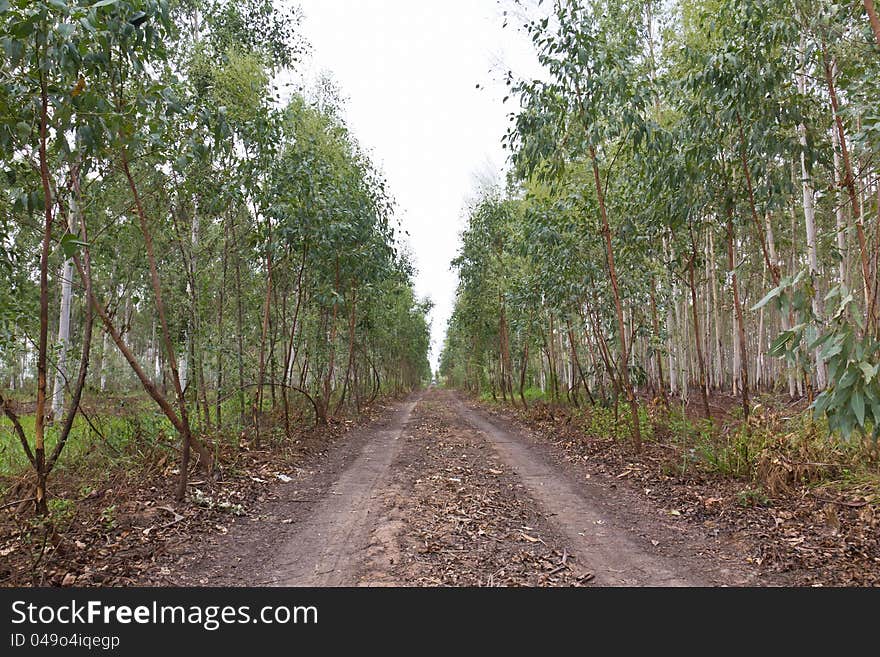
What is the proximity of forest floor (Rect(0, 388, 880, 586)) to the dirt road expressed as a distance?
0.02 m

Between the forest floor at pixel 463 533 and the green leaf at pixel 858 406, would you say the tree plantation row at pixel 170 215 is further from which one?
the green leaf at pixel 858 406

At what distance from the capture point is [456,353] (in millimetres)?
49344

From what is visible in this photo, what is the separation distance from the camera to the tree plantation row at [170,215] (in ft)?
12.8

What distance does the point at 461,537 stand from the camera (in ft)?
15.8

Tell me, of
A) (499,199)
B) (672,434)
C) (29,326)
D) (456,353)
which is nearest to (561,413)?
(672,434)

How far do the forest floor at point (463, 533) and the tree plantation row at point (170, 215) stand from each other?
2.32 feet

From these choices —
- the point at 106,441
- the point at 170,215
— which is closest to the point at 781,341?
the point at 106,441

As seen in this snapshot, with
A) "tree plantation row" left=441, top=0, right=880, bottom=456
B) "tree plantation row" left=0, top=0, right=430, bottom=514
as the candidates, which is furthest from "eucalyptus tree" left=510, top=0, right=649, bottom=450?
"tree plantation row" left=0, top=0, right=430, bottom=514

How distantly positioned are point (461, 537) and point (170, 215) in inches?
292

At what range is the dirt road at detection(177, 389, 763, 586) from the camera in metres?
4.01

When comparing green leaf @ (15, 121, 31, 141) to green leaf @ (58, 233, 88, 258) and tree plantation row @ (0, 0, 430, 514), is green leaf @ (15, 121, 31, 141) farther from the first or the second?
green leaf @ (58, 233, 88, 258)

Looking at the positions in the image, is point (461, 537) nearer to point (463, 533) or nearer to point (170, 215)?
point (463, 533)

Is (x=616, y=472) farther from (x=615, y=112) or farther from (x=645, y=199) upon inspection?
(x=615, y=112)

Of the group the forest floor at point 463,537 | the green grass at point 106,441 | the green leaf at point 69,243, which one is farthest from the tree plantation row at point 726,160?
the green grass at point 106,441
